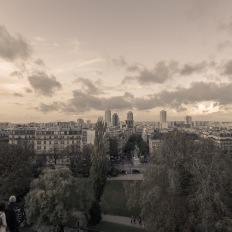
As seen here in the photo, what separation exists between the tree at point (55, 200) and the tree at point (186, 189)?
21.9 feet

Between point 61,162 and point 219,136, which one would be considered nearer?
point 61,162

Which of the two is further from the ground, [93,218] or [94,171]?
[94,171]

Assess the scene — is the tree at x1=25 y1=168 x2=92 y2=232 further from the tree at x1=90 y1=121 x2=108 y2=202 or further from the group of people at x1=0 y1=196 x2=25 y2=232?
the group of people at x1=0 y1=196 x2=25 y2=232

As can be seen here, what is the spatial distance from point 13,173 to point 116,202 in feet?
57.8

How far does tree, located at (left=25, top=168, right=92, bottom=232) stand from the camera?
36375 millimetres

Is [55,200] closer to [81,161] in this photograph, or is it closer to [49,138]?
[81,161]

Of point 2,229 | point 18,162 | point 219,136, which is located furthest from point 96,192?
point 219,136

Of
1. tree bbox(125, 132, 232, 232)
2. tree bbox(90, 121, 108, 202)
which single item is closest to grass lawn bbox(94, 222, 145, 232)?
tree bbox(125, 132, 232, 232)

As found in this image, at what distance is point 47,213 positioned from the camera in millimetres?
36531

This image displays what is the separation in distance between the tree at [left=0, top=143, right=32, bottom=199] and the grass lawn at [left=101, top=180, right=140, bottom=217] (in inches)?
505

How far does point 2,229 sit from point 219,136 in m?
135

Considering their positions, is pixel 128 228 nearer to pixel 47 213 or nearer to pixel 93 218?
pixel 93 218

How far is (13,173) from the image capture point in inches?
1987

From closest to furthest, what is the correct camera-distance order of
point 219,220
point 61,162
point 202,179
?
point 219,220
point 202,179
point 61,162
